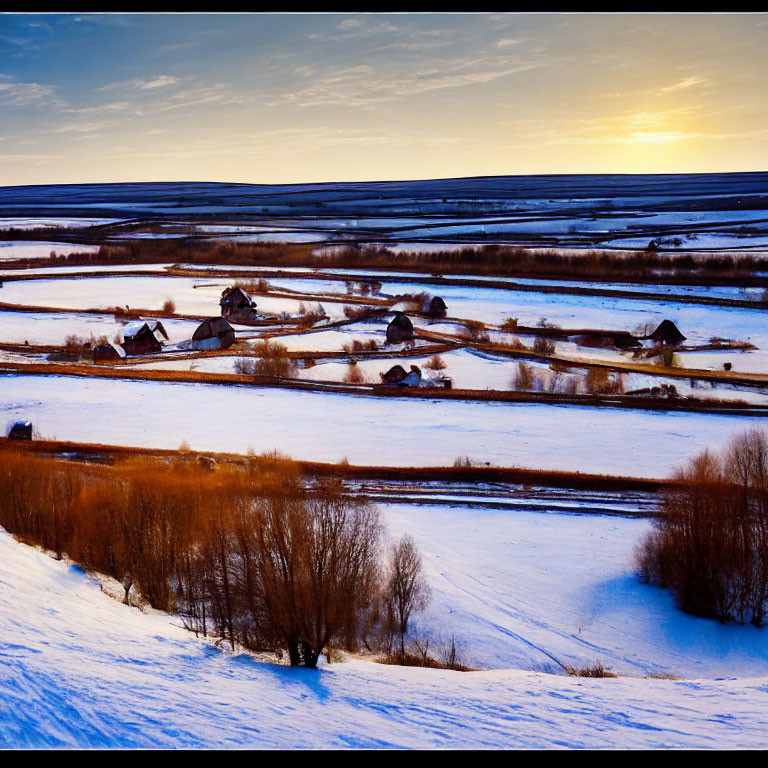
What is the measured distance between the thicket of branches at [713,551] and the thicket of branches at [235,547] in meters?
5.86

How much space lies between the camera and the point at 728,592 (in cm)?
1521

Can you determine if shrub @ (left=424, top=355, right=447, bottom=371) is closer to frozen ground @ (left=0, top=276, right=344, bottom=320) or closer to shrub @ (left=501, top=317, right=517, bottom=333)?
shrub @ (left=501, top=317, right=517, bottom=333)

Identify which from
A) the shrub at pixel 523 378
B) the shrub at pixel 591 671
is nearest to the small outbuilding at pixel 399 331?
the shrub at pixel 523 378

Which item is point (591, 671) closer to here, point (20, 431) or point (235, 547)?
point (235, 547)

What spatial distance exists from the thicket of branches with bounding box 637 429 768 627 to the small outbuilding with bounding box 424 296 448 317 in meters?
32.5

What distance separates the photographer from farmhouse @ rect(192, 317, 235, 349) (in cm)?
4125

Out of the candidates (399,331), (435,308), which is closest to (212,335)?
(399,331)

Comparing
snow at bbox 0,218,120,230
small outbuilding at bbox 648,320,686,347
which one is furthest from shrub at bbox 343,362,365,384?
snow at bbox 0,218,120,230

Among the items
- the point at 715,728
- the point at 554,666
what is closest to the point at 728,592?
the point at 554,666

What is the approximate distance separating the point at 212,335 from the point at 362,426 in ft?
58.3

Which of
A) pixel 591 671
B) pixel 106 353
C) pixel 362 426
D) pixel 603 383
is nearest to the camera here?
pixel 591 671

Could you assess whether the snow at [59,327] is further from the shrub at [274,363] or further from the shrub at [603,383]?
the shrub at [603,383]

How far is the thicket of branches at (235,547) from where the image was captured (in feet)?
37.3

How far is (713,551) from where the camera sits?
604 inches
